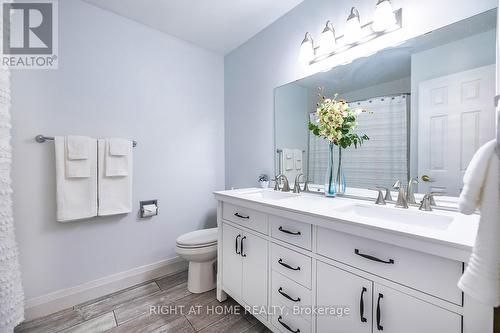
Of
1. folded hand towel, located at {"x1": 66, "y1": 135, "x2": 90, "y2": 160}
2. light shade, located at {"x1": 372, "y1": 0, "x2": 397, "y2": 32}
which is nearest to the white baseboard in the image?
folded hand towel, located at {"x1": 66, "y1": 135, "x2": 90, "y2": 160}

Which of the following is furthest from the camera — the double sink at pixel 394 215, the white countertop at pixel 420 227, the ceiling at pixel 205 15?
the ceiling at pixel 205 15

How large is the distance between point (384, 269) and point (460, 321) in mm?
223

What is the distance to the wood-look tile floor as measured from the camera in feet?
4.67

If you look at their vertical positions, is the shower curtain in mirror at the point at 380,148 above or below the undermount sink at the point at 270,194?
above

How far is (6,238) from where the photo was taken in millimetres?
1155

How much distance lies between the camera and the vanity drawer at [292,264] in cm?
108

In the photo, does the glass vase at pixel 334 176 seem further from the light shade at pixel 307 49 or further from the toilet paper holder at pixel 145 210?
the toilet paper holder at pixel 145 210

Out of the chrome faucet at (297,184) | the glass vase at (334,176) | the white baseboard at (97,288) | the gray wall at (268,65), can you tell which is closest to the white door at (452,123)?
the gray wall at (268,65)

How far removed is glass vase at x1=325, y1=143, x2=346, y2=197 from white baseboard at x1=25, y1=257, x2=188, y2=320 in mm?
1647

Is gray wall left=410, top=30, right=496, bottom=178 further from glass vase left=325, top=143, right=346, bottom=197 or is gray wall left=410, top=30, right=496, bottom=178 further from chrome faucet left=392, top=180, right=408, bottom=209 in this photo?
glass vase left=325, top=143, right=346, bottom=197

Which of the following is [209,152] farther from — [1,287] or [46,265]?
[1,287]

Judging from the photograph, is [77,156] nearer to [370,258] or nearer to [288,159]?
[288,159]

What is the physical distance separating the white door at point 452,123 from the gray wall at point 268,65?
1.04 feet

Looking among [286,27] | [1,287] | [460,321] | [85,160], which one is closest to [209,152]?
[85,160]
